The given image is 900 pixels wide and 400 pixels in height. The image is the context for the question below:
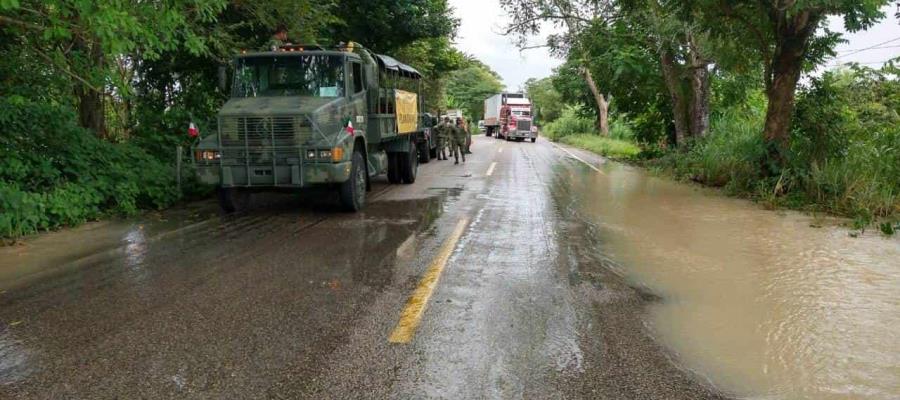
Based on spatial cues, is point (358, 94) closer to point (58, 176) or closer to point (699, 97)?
point (58, 176)

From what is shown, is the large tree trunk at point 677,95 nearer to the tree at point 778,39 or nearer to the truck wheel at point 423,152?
the tree at point 778,39

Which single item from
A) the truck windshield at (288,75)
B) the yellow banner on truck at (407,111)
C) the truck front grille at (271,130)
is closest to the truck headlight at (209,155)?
the truck front grille at (271,130)

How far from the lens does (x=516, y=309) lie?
5117 mm

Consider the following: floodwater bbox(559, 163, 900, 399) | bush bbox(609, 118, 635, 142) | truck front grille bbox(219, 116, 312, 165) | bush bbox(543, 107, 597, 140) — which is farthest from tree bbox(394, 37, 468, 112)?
floodwater bbox(559, 163, 900, 399)

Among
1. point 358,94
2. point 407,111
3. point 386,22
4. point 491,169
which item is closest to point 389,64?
point 407,111

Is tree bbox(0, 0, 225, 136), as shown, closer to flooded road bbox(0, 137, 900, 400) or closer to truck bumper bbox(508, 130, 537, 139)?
flooded road bbox(0, 137, 900, 400)

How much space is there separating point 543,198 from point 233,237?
233 inches

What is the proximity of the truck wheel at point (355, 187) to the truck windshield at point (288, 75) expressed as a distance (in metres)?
1.19

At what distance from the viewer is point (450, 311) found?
5043 mm

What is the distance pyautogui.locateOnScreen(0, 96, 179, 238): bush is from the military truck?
1516 mm

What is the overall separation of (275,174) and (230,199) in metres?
1.15

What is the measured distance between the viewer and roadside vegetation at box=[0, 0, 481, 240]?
733cm

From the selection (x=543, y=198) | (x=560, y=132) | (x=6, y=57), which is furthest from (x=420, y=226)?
(x=560, y=132)

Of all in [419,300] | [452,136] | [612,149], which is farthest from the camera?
[612,149]
